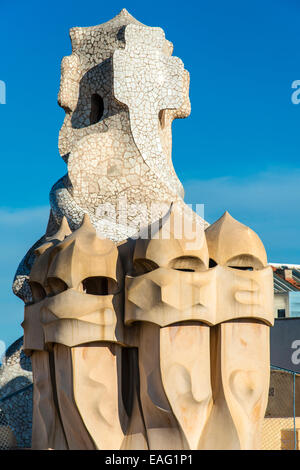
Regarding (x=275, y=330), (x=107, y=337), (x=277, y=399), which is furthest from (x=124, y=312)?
(x=275, y=330)

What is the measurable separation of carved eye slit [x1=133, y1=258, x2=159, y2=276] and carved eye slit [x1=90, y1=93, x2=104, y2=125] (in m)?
5.09

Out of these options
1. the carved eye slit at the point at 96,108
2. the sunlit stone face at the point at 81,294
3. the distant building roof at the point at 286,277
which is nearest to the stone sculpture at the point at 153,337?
the sunlit stone face at the point at 81,294

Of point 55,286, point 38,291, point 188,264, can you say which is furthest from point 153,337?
point 38,291

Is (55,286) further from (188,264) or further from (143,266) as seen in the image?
(188,264)

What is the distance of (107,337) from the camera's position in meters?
12.8

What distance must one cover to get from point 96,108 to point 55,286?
5.20 meters

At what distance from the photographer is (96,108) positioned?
17.1m

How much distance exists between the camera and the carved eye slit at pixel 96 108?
17.0 meters

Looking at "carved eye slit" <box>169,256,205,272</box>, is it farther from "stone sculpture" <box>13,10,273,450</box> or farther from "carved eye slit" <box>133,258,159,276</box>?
"carved eye slit" <box>133,258,159,276</box>
